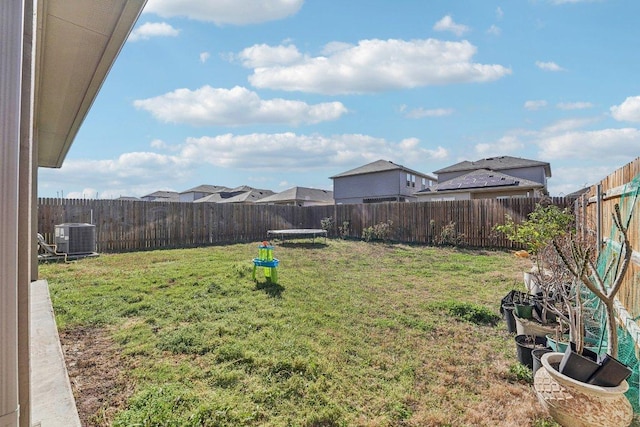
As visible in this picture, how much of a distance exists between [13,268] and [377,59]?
8806 mm

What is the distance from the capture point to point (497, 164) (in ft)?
76.8

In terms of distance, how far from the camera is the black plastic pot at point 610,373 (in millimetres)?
2002

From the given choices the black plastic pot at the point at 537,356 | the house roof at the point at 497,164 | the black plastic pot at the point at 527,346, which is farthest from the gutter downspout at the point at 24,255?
the house roof at the point at 497,164

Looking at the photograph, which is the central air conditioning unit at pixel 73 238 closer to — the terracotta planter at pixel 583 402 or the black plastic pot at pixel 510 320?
the black plastic pot at pixel 510 320

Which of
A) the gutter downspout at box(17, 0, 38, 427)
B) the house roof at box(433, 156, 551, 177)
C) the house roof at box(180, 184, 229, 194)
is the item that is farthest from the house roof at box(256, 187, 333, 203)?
the gutter downspout at box(17, 0, 38, 427)

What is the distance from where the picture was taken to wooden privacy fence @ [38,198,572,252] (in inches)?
416

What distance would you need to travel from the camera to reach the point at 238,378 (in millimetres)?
2861

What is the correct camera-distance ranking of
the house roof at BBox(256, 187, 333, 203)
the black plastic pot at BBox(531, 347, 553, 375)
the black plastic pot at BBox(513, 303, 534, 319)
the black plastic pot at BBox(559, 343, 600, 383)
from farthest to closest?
the house roof at BBox(256, 187, 333, 203) < the black plastic pot at BBox(513, 303, 534, 319) < the black plastic pot at BBox(531, 347, 553, 375) < the black plastic pot at BBox(559, 343, 600, 383)

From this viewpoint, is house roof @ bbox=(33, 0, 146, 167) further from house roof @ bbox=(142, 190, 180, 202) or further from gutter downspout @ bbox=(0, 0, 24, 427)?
house roof @ bbox=(142, 190, 180, 202)

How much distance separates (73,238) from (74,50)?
7.94 m

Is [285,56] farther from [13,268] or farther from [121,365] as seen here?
[13,268]

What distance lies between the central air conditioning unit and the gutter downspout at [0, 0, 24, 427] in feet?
32.6

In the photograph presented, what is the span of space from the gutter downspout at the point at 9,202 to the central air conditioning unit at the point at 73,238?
32.6ft

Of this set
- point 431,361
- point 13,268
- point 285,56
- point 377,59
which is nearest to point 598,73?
point 377,59
